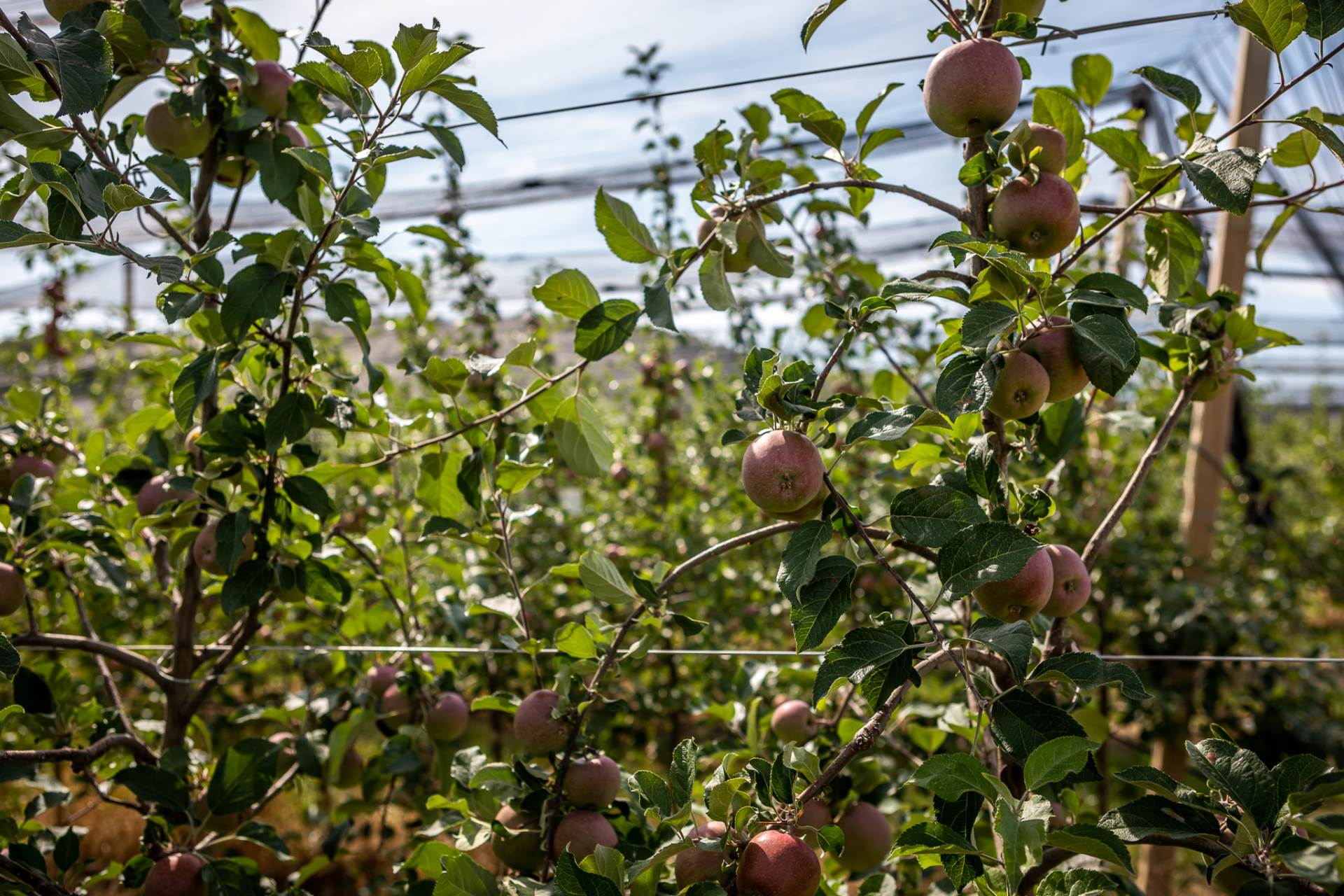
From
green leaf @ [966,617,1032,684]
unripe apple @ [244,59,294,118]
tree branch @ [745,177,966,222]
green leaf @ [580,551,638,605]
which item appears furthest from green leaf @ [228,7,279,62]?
green leaf @ [966,617,1032,684]

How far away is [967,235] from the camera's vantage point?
32.1 inches

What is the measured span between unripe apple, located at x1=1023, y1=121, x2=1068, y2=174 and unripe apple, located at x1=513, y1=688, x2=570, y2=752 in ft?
2.50

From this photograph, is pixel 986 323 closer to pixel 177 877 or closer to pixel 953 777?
pixel 953 777

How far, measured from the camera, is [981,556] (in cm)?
76

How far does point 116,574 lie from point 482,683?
0.96 m

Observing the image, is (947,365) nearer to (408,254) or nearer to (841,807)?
(841,807)

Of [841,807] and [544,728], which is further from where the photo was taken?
[841,807]

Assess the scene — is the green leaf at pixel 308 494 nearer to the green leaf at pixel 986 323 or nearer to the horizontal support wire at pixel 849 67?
the horizontal support wire at pixel 849 67

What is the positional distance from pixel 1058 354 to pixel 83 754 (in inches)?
44.8

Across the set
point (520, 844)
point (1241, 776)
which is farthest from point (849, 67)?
point (520, 844)

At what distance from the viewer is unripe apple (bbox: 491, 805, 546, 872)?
1.04 meters

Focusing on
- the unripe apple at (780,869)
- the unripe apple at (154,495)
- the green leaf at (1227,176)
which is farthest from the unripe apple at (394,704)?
the green leaf at (1227,176)

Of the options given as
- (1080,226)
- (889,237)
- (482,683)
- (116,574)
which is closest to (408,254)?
(482,683)

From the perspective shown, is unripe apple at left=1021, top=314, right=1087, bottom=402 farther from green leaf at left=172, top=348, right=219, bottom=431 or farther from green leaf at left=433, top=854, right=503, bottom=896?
green leaf at left=172, top=348, right=219, bottom=431
